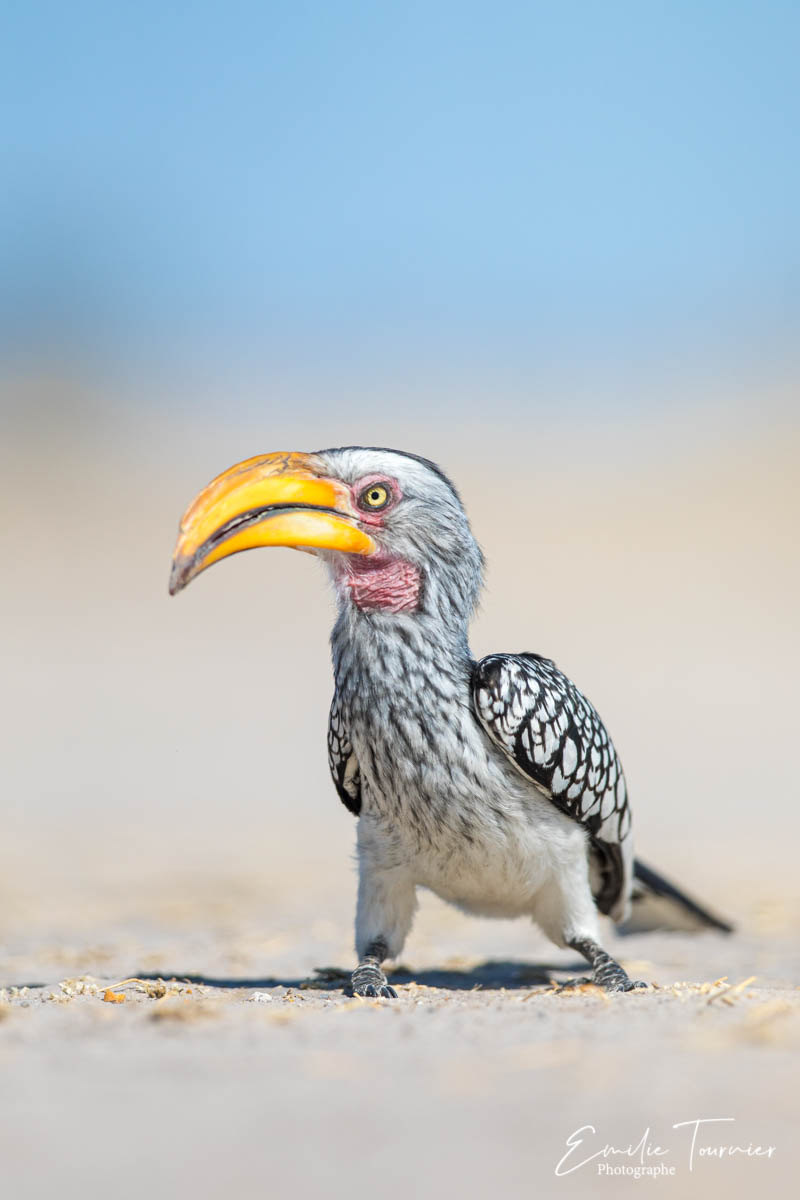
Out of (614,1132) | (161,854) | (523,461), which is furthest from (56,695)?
(523,461)

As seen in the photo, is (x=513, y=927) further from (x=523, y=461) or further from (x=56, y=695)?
(x=523, y=461)

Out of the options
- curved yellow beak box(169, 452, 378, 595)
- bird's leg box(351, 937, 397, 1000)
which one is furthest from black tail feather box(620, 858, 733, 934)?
curved yellow beak box(169, 452, 378, 595)

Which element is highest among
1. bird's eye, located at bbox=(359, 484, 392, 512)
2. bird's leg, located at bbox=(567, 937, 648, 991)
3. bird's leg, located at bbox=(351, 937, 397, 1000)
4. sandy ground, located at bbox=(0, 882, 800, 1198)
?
bird's eye, located at bbox=(359, 484, 392, 512)

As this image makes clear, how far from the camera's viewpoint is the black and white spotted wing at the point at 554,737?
5.26 m

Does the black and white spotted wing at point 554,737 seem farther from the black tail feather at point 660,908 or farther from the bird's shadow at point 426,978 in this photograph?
the black tail feather at point 660,908

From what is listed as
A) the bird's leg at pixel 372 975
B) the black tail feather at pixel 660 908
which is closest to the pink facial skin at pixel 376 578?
the bird's leg at pixel 372 975

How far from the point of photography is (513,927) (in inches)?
376

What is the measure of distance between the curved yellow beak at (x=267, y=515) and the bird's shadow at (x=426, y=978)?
1.89m

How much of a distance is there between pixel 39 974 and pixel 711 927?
147 inches

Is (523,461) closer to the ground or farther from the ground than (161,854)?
farther from the ground

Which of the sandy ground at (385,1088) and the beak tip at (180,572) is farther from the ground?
the beak tip at (180,572)

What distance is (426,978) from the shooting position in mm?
6496

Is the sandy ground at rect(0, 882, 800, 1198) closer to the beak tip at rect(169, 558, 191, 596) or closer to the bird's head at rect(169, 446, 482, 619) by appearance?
the beak tip at rect(169, 558, 191, 596)

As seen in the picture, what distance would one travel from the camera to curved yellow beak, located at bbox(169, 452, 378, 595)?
4.97m
